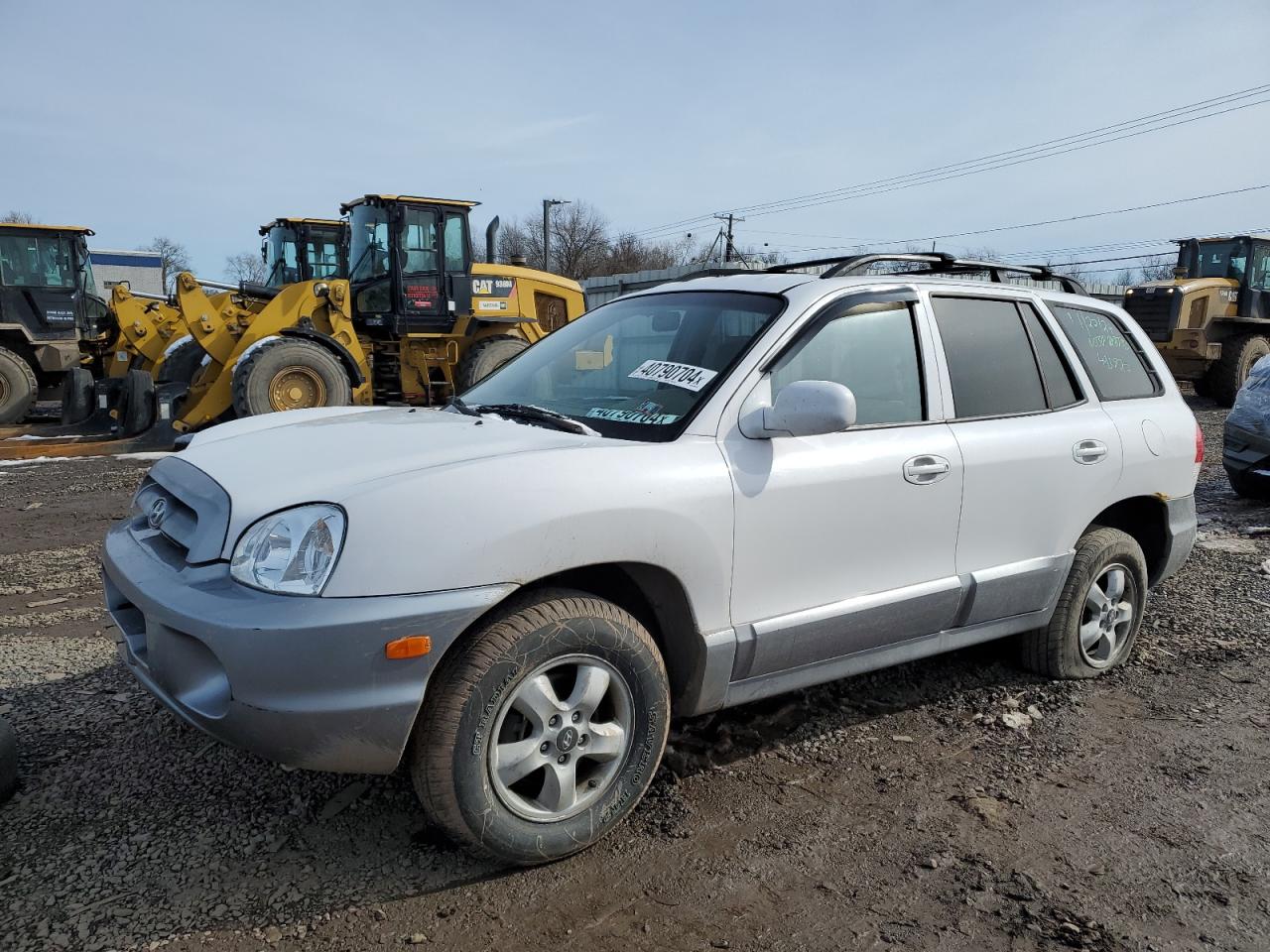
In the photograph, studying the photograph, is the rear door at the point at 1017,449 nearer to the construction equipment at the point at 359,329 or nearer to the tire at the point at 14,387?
the construction equipment at the point at 359,329

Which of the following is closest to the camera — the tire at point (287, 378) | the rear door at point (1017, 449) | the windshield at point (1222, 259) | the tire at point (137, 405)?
the rear door at point (1017, 449)

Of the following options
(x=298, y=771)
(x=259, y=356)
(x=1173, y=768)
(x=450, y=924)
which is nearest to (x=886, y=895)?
(x=450, y=924)

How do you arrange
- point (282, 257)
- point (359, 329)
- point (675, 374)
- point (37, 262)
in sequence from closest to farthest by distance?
point (675, 374) < point (359, 329) < point (282, 257) < point (37, 262)

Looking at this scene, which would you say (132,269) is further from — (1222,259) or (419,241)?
(1222,259)

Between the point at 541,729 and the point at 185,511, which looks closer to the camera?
the point at 541,729

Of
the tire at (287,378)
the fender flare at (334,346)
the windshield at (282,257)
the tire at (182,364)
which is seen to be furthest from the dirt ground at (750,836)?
the windshield at (282,257)

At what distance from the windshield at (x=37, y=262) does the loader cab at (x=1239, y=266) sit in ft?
69.7

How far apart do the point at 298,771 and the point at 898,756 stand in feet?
7.00

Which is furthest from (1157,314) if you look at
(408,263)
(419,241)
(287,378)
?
(287,378)

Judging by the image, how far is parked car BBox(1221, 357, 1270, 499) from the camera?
791cm

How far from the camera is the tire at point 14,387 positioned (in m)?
13.3

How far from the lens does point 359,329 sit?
41.1ft

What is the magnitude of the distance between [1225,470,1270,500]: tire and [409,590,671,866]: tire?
7622 mm

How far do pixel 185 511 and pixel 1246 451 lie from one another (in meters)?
8.68
